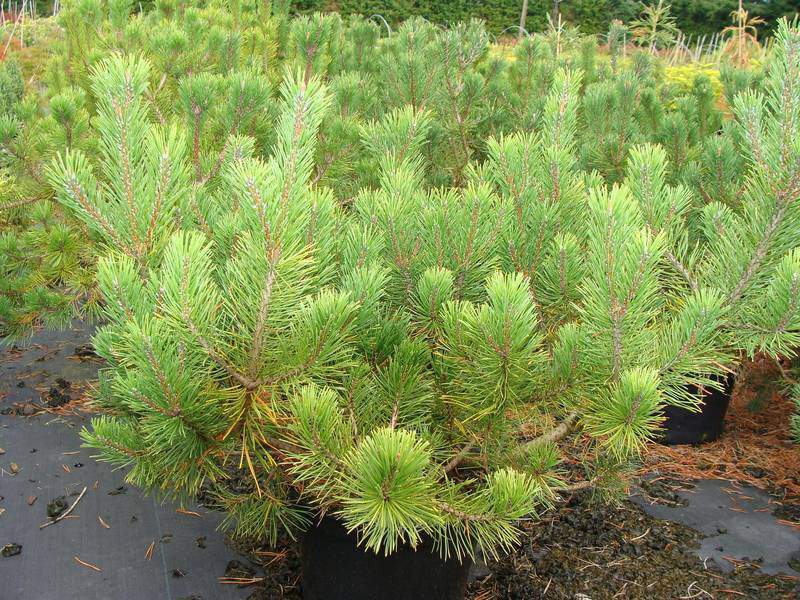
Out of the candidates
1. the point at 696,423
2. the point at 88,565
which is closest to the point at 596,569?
the point at 696,423

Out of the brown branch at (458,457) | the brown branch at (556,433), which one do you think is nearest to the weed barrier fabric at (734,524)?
the brown branch at (556,433)

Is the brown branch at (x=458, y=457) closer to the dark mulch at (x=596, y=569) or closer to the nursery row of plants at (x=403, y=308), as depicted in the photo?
the nursery row of plants at (x=403, y=308)

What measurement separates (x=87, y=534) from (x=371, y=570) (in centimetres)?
125

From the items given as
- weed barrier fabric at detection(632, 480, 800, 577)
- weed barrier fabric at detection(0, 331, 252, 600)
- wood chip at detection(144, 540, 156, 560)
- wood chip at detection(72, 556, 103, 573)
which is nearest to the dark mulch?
weed barrier fabric at detection(632, 480, 800, 577)

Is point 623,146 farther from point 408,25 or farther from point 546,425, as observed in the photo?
point 546,425

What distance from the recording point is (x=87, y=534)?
2539mm

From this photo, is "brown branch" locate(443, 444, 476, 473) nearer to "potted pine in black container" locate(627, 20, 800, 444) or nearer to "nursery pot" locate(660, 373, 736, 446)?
"potted pine in black container" locate(627, 20, 800, 444)

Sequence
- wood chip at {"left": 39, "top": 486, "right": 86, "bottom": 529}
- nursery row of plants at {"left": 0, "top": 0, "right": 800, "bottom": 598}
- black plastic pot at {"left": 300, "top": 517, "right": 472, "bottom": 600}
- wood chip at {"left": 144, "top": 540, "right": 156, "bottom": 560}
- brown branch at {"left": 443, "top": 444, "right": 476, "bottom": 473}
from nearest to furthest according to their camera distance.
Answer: nursery row of plants at {"left": 0, "top": 0, "right": 800, "bottom": 598}, brown branch at {"left": 443, "top": 444, "right": 476, "bottom": 473}, black plastic pot at {"left": 300, "top": 517, "right": 472, "bottom": 600}, wood chip at {"left": 144, "top": 540, "right": 156, "bottom": 560}, wood chip at {"left": 39, "top": 486, "right": 86, "bottom": 529}

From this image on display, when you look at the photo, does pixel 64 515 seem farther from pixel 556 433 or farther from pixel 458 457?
pixel 556 433

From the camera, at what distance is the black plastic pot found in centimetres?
185

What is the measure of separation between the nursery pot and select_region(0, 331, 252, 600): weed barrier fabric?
86.7 inches

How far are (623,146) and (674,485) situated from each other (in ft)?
4.95

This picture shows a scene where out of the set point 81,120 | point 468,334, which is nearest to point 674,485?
point 468,334

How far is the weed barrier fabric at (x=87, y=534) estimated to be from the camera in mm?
2279
